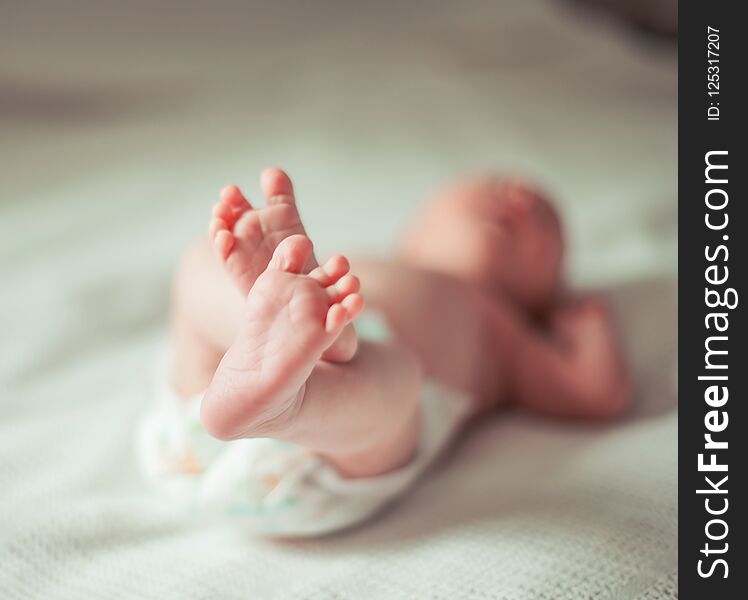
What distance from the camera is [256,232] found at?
72 cm

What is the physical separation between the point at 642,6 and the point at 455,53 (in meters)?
0.48

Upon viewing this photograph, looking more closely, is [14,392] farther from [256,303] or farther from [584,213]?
[584,213]

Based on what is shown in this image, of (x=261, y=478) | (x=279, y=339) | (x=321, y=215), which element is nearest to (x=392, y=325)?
(x=261, y=478)

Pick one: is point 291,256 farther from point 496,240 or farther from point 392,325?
point 496,240

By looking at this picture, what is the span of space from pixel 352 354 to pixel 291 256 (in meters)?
0.11

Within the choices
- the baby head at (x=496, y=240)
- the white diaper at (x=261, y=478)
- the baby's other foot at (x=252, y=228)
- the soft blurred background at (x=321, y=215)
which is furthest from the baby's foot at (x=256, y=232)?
the baby head at (x=496, y=240)

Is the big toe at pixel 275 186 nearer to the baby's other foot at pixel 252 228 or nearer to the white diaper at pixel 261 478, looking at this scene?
the baby's other foot at pixel 252 228

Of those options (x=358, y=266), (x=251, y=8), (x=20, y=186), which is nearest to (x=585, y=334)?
(x=358, y=266)

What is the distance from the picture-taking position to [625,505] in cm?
83

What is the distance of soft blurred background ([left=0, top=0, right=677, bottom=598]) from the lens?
784mm

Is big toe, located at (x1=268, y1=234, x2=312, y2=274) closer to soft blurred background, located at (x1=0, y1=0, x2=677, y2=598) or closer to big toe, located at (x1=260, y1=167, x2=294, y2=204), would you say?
big toe, located at (x1=260, y1=167, x2=294, y2=204)

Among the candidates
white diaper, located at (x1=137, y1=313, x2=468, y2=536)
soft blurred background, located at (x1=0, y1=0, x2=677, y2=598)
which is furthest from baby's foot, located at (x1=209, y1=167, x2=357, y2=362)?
soft blurred background, located at (x1=0, y1=0, x2=677, y2=598)

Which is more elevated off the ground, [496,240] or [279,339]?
[496,240]

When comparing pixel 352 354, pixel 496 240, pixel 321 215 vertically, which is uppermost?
pixel 321 215
